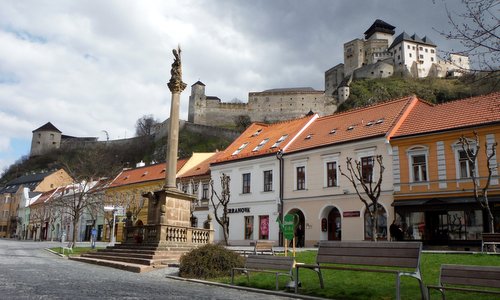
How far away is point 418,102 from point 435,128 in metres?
5.74

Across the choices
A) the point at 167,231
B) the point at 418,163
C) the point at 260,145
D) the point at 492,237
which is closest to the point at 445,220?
the point at 418,163

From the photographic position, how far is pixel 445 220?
22641mm

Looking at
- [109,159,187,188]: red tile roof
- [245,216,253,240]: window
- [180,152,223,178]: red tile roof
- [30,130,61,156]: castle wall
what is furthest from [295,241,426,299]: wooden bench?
[30,130,61,156]: castle wall

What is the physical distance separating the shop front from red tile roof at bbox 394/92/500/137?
12.5 feet

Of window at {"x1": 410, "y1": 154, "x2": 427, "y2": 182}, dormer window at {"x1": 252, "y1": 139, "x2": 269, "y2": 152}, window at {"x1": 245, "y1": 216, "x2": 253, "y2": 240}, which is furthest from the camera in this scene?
dormer window at {"x1": 252, "y1": 139, "x2": 269, "y2": 152}

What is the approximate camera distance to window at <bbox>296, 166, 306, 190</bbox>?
29328 mm

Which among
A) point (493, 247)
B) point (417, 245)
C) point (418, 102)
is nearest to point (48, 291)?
point (417, 245)

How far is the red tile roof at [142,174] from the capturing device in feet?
145

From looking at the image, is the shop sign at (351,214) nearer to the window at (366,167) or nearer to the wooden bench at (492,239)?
the window at (366,167)

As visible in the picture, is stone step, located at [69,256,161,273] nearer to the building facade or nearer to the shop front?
the shop front

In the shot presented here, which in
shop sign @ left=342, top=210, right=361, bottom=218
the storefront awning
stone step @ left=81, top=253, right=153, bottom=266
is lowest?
stone step @ left=81, top=253, right=153, bottom=266

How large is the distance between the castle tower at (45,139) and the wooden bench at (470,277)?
133 metres

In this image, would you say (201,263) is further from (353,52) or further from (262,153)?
(353,52)

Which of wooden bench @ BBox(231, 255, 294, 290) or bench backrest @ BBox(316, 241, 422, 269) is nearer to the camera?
bench backrest @ BBox(316, 241, 422, 269)
